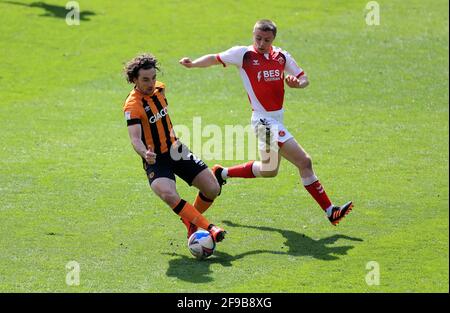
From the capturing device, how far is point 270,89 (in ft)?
37.8

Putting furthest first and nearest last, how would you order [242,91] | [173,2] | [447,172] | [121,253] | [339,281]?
[173,2] → [242,91] → [447,172] → [121,253] → [339,281]

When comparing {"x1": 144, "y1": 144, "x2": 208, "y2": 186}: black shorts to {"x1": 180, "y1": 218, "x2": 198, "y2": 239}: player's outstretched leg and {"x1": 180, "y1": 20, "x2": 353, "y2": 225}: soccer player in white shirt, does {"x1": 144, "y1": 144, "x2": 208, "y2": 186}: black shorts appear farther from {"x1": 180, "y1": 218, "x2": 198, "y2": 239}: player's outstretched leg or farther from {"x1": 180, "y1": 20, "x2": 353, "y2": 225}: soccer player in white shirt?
{"x1": 180, "y1": 20, "x2": 353, "y2": 225}: soccer player in white shirt

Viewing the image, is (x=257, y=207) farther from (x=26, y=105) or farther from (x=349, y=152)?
(x=26, y=105)

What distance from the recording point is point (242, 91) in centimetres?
1812

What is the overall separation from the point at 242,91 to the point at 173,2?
6.66 m

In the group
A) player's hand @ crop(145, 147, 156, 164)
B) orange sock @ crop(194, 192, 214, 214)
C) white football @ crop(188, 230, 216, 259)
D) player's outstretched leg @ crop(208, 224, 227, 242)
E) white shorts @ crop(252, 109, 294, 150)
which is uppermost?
white shorts @ crop(252, 109, 294, 150)

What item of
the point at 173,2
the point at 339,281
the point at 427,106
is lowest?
the point at 339,281

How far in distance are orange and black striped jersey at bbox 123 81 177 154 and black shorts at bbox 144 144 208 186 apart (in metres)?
0.10

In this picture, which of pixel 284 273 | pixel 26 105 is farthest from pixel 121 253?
pixel 26 105

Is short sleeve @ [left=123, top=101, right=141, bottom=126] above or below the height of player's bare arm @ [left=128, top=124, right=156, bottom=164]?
above

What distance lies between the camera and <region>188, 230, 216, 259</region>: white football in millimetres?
10062

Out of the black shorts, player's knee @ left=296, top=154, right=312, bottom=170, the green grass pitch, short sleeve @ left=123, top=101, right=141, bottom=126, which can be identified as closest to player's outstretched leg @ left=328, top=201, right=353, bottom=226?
the green grass pitch
